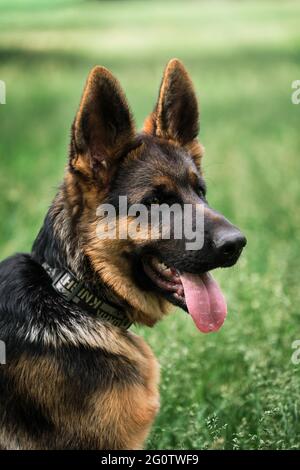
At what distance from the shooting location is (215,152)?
10.9 meters

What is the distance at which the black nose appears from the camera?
11.4 feet

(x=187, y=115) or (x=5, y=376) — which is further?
(x=187, y=115)

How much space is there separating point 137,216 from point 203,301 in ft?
1.92

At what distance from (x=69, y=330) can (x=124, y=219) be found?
66 cm

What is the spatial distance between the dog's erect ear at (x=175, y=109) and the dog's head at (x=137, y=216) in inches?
2.8

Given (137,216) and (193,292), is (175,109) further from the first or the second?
(193,292)

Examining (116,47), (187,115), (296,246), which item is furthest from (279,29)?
(187,115)

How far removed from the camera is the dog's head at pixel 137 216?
141 inches

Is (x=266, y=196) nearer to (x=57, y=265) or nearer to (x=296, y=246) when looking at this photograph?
(x=296, y=246)

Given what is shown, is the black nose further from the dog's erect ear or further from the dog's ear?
the dog's erect ear

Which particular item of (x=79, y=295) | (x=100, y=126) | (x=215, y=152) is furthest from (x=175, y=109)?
(x=215, y=152)

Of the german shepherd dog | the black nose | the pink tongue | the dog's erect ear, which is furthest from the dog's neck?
the dog's erect ear

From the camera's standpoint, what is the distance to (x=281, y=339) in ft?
17.2

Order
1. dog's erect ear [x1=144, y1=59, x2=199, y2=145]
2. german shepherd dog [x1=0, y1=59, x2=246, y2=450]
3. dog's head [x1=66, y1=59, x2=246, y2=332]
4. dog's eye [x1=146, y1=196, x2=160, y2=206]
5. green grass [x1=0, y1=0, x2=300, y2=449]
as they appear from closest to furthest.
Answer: german shepherd dog [x1=0, y1=59, x2=246, y2=450], dog's head [x1=66, y1=59, x2=246, y2=332], dog's eye [x1=146, y1=196, x2=160, y2=206], dog's erect ear [x1=144, y1=59, x2=199, y2=145], green grass [x1=0, y1=0, x2=300, y2=449]
